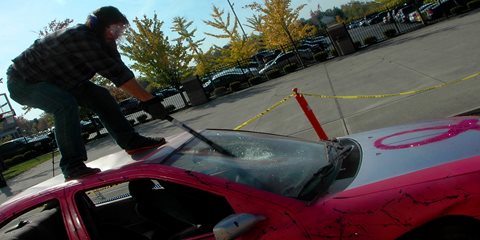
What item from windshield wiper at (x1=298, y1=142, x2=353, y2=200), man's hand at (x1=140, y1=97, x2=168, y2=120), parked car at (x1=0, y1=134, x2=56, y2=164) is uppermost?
parked car at (x1=0, y1=134, x2=56, y2=164)

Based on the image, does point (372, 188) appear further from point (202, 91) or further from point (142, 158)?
point (202, 91)

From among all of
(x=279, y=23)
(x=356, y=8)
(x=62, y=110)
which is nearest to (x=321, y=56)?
(x=279, y=23)

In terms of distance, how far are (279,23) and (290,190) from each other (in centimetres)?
2275

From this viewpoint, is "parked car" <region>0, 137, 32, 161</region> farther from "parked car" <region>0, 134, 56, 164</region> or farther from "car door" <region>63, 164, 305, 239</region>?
"car door" <region>63, 164, 305, 239</region>

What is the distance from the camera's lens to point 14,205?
2887 millimetres

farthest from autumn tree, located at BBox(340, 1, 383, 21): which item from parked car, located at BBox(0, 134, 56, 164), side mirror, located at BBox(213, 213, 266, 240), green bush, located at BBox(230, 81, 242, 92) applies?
side mirror, located at BBox(213, 213, 266, 240)

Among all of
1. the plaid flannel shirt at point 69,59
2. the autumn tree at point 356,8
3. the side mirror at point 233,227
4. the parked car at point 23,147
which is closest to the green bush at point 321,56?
the parked car at point 23,147

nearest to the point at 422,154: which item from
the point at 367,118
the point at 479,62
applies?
the point at 367,118

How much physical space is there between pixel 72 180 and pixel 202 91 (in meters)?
18.5

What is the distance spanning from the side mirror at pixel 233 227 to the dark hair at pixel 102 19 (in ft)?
6.85

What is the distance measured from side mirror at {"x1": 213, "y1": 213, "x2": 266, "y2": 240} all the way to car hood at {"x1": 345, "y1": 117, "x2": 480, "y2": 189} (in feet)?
2.06

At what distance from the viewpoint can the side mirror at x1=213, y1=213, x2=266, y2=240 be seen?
7.10 ft

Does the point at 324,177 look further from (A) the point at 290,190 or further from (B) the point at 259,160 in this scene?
(B) the point at 259,160

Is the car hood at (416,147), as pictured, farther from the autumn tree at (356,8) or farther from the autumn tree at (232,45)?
the autumn tree at (356,8)
